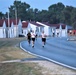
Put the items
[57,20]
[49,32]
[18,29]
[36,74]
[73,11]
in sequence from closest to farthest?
[36,74] → [18,29] → [49,32] → [73,11] → [57,20]

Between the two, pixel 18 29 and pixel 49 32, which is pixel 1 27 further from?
pixel 49 32

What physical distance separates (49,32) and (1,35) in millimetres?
36657

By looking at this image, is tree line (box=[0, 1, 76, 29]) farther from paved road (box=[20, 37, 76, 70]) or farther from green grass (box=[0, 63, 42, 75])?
green grass (box=[0, 63, 42, 75])

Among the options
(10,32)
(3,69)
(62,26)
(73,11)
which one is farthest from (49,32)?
(3,69)

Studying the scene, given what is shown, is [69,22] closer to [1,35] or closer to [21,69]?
[1,35]

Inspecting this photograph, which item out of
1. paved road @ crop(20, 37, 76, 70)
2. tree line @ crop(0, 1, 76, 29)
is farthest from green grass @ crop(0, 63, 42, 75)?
tree line @ crop(0, 1, 76, 29)

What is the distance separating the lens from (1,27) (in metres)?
86.5

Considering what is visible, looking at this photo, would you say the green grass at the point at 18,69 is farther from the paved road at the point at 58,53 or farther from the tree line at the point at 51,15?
the tree line at the point at 51,15

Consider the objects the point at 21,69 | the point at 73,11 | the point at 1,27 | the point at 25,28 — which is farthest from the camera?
the point at 73,11

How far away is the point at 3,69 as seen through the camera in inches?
714

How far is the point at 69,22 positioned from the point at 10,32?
185 ft

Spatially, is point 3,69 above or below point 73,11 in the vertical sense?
below

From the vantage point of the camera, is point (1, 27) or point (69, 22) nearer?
point (1, 27)

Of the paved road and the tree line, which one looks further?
Answer: the tree line
